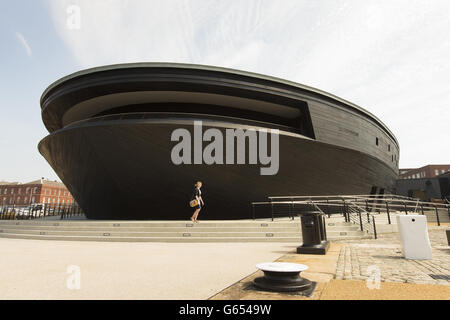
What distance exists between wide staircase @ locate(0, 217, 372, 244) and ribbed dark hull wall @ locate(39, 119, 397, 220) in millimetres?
3283

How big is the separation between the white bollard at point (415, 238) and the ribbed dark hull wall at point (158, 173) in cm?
809

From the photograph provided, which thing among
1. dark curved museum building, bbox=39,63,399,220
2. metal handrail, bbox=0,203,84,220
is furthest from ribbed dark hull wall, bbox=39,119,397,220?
metal handrail, bbox=0,203,84,220

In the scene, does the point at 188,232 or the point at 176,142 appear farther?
the point at 176,142

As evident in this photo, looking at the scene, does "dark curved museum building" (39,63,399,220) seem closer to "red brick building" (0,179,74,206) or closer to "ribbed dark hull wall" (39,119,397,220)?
"ribbed dark hull wall" (39,119,397,220)

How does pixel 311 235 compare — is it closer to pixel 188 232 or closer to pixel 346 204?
pixel 188 232

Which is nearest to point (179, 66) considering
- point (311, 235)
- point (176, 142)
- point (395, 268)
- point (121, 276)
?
point (176, 142)

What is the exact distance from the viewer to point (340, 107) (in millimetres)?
15938

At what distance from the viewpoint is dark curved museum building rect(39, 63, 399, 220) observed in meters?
12.7

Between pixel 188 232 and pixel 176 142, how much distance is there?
→ 4728mm

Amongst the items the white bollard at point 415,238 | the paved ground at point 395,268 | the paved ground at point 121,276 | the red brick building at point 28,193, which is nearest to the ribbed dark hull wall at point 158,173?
the paved ground at point 121,276

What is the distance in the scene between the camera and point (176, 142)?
489 inches

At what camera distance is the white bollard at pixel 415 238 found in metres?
5.18
